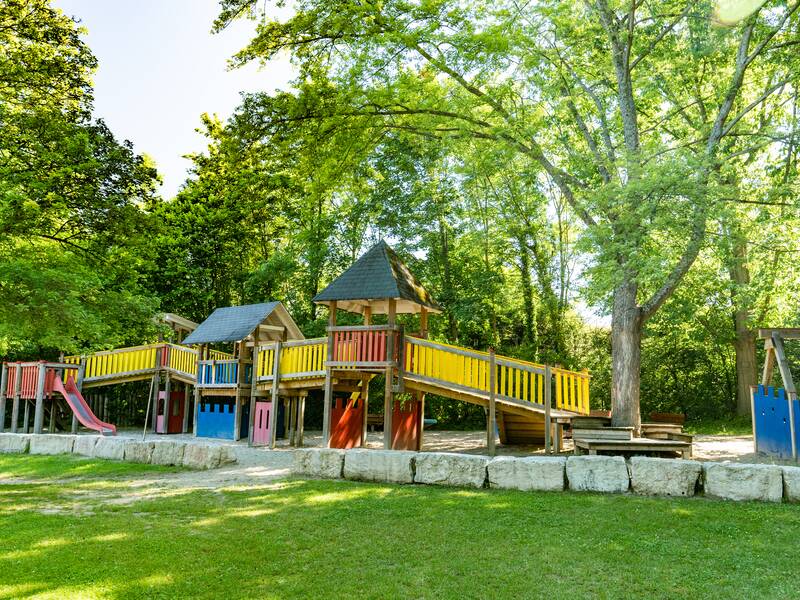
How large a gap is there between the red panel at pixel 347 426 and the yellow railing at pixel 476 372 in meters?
1.99

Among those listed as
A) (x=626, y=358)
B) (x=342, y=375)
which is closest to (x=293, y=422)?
(x=342, y=375)

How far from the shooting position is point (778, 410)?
40.6 feet

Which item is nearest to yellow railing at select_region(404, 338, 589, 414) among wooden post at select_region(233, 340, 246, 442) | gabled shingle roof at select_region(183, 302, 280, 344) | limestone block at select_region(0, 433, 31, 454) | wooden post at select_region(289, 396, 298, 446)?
wooden post at select_region(289, 396, 298, 446)

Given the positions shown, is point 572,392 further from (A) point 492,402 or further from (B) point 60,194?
(B) point 60,194

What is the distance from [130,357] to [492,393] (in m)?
14.6

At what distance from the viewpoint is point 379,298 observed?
13984 millimetres

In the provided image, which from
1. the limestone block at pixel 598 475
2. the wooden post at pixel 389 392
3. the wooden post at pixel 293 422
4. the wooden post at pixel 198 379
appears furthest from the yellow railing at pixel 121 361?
the limestone block at pixel 598 475

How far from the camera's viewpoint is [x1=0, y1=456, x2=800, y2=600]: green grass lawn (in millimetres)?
4934

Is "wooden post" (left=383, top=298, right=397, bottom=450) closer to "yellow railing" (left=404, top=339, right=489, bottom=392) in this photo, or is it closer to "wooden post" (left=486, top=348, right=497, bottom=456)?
"yellow railing" (left=404, top=339, right=489, bottom=392)

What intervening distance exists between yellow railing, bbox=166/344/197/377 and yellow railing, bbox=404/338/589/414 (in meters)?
10.0

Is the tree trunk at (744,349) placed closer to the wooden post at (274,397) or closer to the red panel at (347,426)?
the red panel at (347,426)

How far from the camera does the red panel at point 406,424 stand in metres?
14.2

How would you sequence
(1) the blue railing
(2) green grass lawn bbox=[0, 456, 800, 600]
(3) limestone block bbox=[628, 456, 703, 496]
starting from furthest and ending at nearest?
(1) the blue railing, (3) limestone block bbox=[628, 456, 703, 496], (2) green grass lawn bbox=[0, 456, 800, 600]

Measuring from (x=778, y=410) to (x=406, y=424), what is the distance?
304 inches
